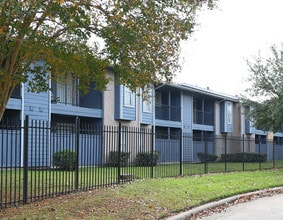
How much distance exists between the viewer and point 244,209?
38.8 feet

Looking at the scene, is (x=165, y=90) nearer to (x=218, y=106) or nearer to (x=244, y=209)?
(x=218, y=106)

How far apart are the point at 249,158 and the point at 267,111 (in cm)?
647

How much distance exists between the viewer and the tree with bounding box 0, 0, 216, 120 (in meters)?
9.40

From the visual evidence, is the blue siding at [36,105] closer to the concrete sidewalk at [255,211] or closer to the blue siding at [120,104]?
the blue siding at [120,104]

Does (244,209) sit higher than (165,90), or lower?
lower

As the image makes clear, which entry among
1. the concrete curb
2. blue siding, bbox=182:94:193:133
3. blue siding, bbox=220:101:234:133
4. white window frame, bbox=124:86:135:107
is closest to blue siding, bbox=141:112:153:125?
white window frame, bbox=124:86:135:107

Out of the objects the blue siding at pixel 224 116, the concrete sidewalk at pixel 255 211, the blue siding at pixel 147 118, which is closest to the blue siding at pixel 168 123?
the blue siding at pixel 147 118

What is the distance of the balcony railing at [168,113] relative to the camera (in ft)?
109

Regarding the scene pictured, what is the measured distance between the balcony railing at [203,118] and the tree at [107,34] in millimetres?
25519

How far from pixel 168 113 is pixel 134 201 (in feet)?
75.2

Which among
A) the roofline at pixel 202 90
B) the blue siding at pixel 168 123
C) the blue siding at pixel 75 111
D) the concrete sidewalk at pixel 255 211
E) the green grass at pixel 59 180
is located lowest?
the concrete sidewalk at pixel 255 211

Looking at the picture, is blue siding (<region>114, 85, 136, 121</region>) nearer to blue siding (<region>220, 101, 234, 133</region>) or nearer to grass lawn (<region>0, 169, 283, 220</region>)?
grass lawn (<region>0, 169, 283, 220</region>)

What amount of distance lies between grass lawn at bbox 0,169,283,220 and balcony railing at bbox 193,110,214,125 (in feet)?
71.3

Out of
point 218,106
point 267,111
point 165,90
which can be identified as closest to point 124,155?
point 267,111
